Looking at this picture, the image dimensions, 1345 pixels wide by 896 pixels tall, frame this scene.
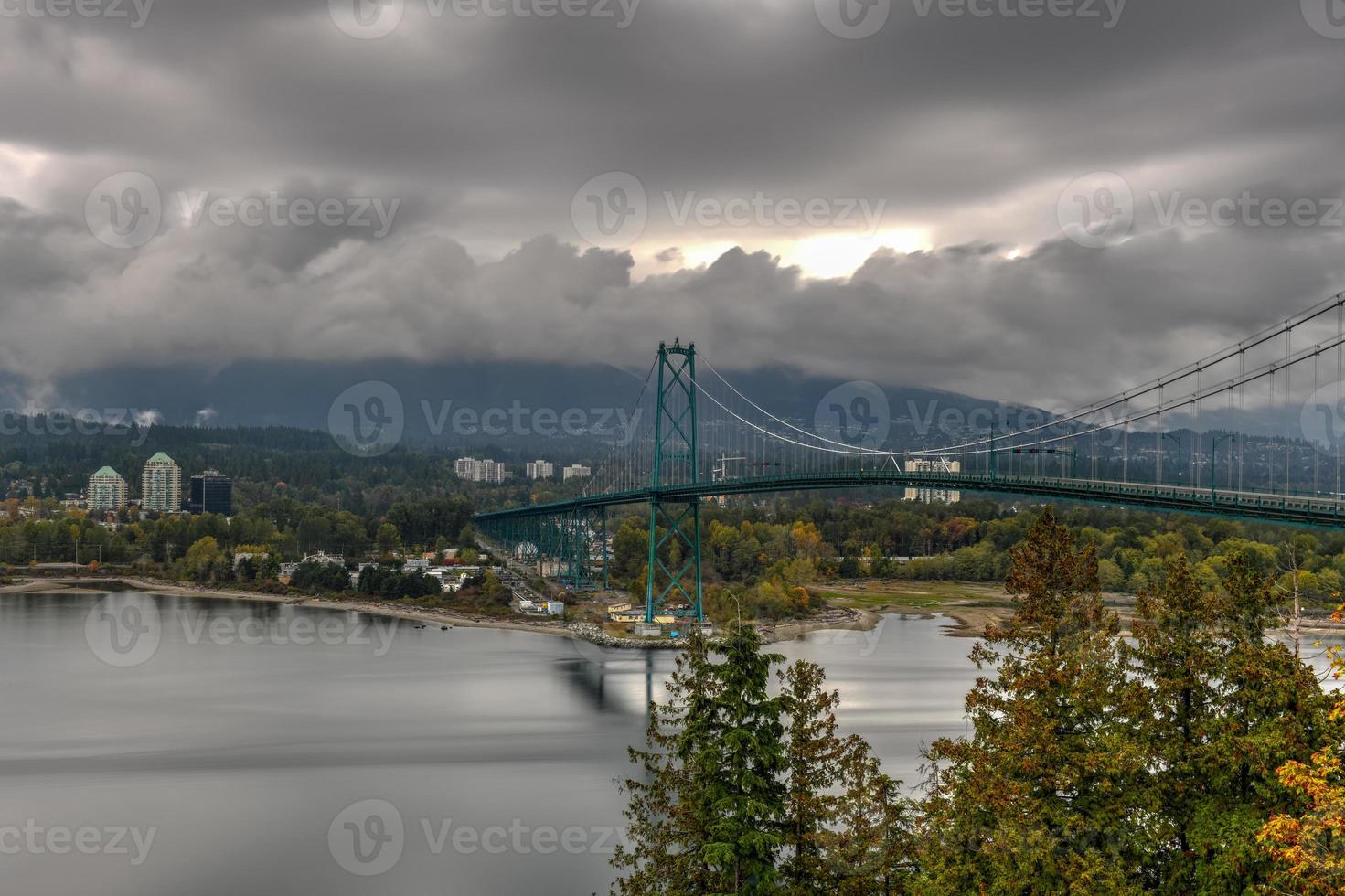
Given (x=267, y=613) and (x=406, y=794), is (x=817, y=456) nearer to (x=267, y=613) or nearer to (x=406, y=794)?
(x=267, y=613)

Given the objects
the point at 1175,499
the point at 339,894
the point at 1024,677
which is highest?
the point at 1175,499

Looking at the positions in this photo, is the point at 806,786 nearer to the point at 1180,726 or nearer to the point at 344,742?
the point at 1180,726

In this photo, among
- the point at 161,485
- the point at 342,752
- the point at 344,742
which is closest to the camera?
the point at 342,752

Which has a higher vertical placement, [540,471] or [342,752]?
[540,471]

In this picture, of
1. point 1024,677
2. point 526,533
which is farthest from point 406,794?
point 526,533
